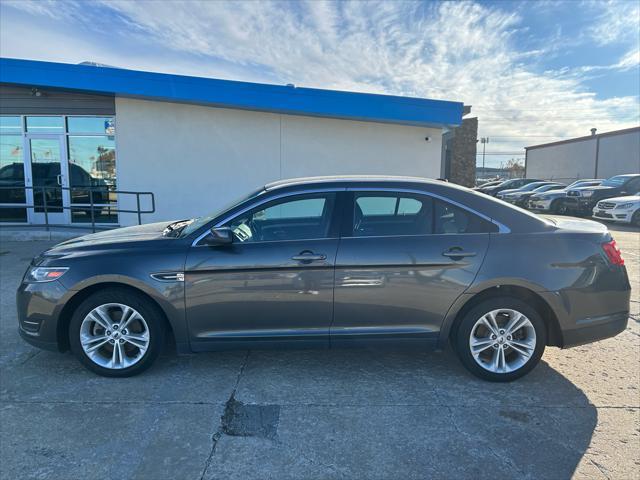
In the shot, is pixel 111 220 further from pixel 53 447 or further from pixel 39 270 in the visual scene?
pixel 53 447

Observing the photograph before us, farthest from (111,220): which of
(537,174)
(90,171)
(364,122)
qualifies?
(537,174)

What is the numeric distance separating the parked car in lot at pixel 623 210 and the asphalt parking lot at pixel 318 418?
43.5 feet

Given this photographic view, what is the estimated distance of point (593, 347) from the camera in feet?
14.6

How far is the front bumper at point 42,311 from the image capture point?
3.56 meters

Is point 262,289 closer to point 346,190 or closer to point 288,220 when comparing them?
point 288,220

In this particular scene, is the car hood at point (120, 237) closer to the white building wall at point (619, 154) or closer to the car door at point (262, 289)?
the car door at point (262, 289)

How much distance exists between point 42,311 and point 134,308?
0.74m

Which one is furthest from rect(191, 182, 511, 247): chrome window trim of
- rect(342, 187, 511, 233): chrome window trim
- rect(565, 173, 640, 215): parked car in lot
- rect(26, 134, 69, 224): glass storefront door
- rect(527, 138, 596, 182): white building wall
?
rect(527, 138, 596, 182): white building wall

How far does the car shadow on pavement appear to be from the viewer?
2.64 meters

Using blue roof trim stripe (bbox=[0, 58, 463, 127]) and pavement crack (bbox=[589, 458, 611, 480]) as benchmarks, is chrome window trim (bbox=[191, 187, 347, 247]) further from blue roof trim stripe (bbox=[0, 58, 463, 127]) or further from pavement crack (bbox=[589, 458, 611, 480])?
blue roof trim stripe (bbox=[0, 58, 463, 127])

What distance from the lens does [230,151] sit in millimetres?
11461

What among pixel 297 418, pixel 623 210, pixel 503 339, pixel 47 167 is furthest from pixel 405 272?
pixel 623 210

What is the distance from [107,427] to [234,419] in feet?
2.77

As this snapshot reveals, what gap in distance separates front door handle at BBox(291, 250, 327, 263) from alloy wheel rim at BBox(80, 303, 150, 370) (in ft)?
4.40
